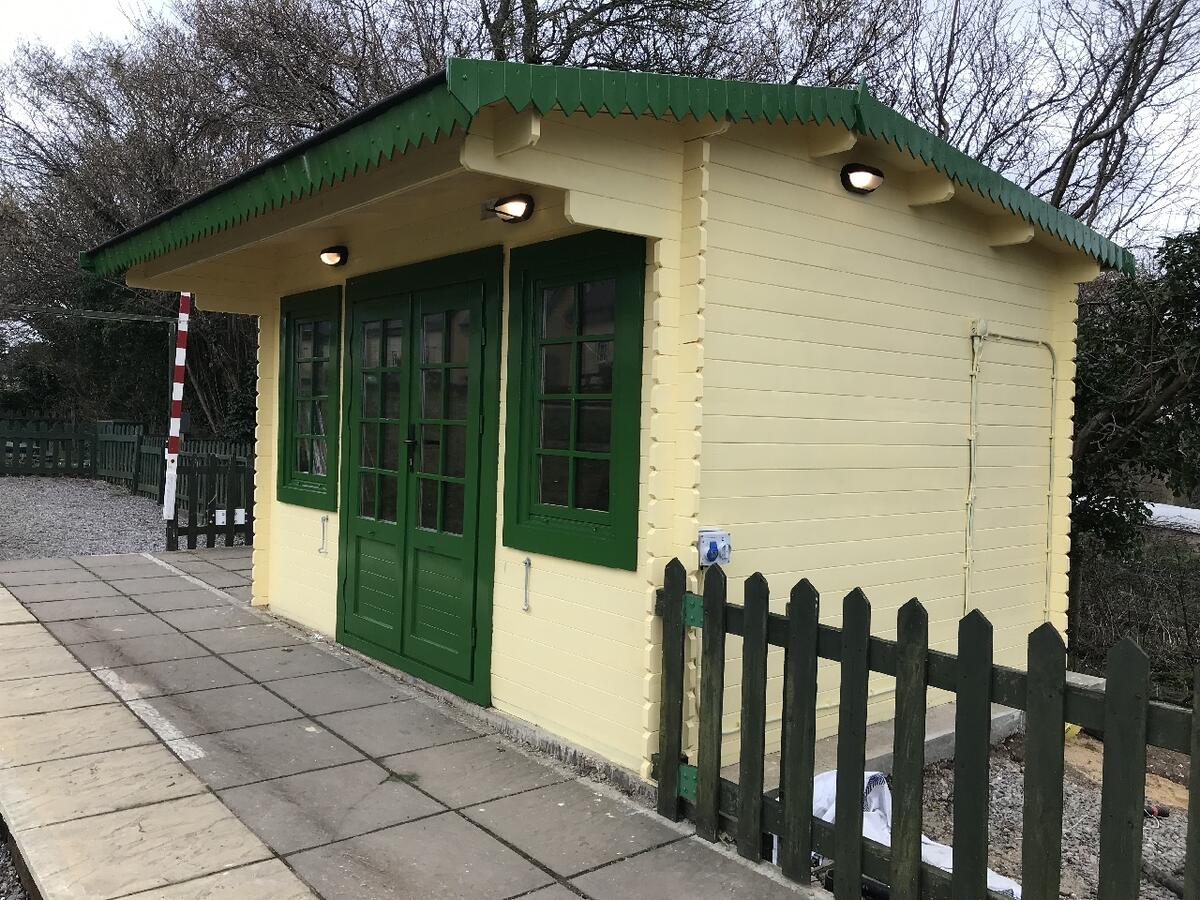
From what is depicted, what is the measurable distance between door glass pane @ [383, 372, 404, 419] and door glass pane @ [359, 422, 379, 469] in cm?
17

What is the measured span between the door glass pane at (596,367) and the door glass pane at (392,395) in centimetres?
172

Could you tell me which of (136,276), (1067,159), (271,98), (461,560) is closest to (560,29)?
(271,98)

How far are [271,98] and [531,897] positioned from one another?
13724 millimetres

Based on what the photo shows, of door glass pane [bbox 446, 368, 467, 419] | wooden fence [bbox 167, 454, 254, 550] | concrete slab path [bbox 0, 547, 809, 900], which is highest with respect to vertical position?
door glass pane [bbox 446, 368, 467, 419]

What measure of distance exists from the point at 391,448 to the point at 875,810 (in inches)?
135

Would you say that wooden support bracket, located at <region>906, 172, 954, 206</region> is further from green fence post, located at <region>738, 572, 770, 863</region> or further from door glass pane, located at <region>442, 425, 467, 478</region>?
door glass pane, located at <region>442, 425, 467, 478</region>

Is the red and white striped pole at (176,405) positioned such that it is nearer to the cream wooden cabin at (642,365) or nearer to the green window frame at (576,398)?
the cream wooden cabin at (642,365)

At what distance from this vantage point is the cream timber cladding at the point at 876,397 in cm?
394

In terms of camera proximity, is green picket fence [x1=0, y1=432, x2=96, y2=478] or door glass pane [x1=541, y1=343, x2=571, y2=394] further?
green picket fence [x1=0, y1=432, x2=96, y2=478]

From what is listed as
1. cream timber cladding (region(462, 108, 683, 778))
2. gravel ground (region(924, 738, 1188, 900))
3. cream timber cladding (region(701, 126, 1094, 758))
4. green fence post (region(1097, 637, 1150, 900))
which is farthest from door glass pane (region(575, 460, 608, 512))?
green fence post (region(1097, 637, 1150, 900))

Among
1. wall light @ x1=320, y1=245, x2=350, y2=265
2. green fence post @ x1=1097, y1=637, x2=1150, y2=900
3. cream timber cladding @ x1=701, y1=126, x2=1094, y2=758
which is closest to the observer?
green fence post @ x1=1097, y1=637, x2=1150, y2=900

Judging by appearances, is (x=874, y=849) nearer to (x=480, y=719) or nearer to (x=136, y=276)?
(x=480, y=719)

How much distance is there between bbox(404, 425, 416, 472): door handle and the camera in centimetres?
535

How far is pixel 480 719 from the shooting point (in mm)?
4668
